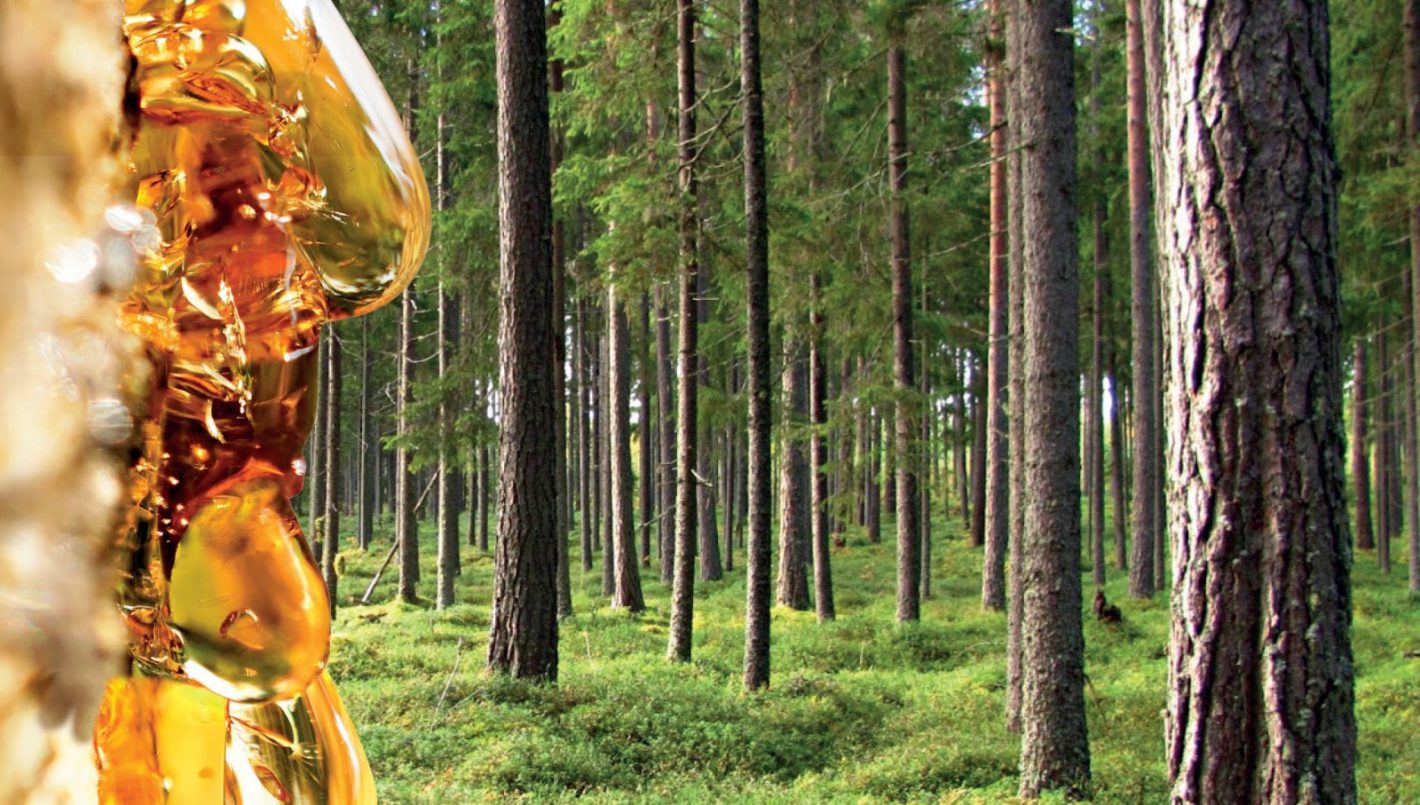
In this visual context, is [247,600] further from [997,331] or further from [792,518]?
[792,518]

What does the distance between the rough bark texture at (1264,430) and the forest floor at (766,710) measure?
448 centimetres

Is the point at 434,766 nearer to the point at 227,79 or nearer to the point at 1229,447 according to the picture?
the point at 1229,447

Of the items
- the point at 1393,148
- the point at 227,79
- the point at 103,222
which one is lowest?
the point at 103,222

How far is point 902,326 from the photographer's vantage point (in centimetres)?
1439

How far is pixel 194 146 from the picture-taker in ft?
1.94

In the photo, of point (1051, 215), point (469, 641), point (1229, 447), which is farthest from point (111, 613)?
point (469, 641)

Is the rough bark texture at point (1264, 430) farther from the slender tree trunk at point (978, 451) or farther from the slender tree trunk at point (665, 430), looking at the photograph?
the slender tree trunk at point (978, 451)

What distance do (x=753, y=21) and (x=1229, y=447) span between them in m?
8.18

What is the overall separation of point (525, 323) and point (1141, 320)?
12.1 m

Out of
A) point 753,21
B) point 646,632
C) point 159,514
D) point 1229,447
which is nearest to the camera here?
point 159,514

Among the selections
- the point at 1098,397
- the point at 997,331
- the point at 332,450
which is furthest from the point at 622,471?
the point at 1098,397

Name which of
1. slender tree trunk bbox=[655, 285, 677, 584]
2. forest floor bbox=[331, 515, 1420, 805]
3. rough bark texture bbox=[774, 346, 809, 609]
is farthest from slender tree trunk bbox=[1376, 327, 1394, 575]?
slender tree trunk bbox=[655, 285, 677, 584]

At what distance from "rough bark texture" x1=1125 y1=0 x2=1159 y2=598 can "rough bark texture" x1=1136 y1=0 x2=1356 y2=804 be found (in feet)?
45.2

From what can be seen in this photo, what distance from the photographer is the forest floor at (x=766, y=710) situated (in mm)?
7363
